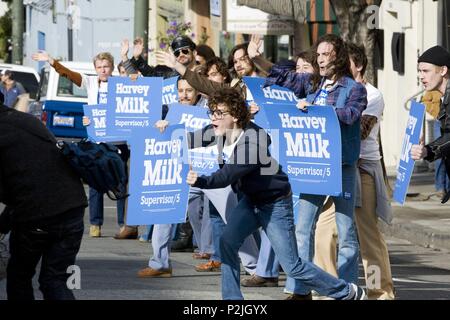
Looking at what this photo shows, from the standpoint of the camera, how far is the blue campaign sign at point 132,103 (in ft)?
41.3

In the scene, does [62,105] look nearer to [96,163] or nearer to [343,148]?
[343,148]

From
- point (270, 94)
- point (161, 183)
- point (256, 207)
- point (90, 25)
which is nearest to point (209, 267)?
point (161, 183)

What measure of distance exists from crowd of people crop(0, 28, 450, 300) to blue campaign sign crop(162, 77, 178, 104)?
1453 millimetres

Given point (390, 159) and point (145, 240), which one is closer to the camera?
point (145, 240)

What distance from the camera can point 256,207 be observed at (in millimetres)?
8883

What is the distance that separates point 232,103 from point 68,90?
50.8 feet

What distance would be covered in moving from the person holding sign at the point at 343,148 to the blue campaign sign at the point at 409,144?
35cm

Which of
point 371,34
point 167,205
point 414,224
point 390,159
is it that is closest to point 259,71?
point 167,205

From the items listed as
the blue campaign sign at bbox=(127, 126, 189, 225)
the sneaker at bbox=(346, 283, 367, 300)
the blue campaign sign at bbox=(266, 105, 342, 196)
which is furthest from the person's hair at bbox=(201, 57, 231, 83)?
the sneaker at bbox=(346, 283, 367, 300)

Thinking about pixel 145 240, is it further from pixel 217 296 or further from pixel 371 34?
pixel 371 34

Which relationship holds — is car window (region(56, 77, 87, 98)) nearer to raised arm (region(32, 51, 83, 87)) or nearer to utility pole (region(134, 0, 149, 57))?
utility pole (region(134, 0, 149, 57))

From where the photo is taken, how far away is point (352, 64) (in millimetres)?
9742
